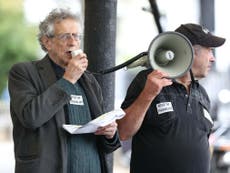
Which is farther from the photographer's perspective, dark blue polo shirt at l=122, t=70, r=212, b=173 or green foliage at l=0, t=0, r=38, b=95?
green foliage at l=0, t=0, r=38, b=95

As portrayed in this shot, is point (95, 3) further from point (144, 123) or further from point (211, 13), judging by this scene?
point (211, 13)

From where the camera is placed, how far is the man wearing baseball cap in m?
2.86

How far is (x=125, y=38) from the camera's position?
41.4 ft

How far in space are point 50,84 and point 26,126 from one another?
9.9 inches

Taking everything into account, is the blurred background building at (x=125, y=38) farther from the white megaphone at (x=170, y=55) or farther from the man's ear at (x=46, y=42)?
the man's ear at (x=46, y=42)

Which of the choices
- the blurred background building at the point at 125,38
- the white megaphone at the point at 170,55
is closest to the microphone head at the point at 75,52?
the white megaphone at the point at 170,55

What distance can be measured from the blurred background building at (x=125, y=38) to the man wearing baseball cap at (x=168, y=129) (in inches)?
165

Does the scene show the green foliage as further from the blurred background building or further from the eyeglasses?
the eyeglasses

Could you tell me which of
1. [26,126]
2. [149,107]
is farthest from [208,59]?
[26,126]

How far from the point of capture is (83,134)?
8.50ft

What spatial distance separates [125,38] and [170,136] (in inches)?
388

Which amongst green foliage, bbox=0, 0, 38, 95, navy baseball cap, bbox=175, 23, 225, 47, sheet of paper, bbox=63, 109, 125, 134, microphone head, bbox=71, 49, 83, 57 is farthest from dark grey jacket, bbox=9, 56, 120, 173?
green foliage, bbox=0, 0, 38, 95

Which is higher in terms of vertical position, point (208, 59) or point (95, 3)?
point (95, 3)

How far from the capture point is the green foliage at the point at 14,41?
45.8ft
